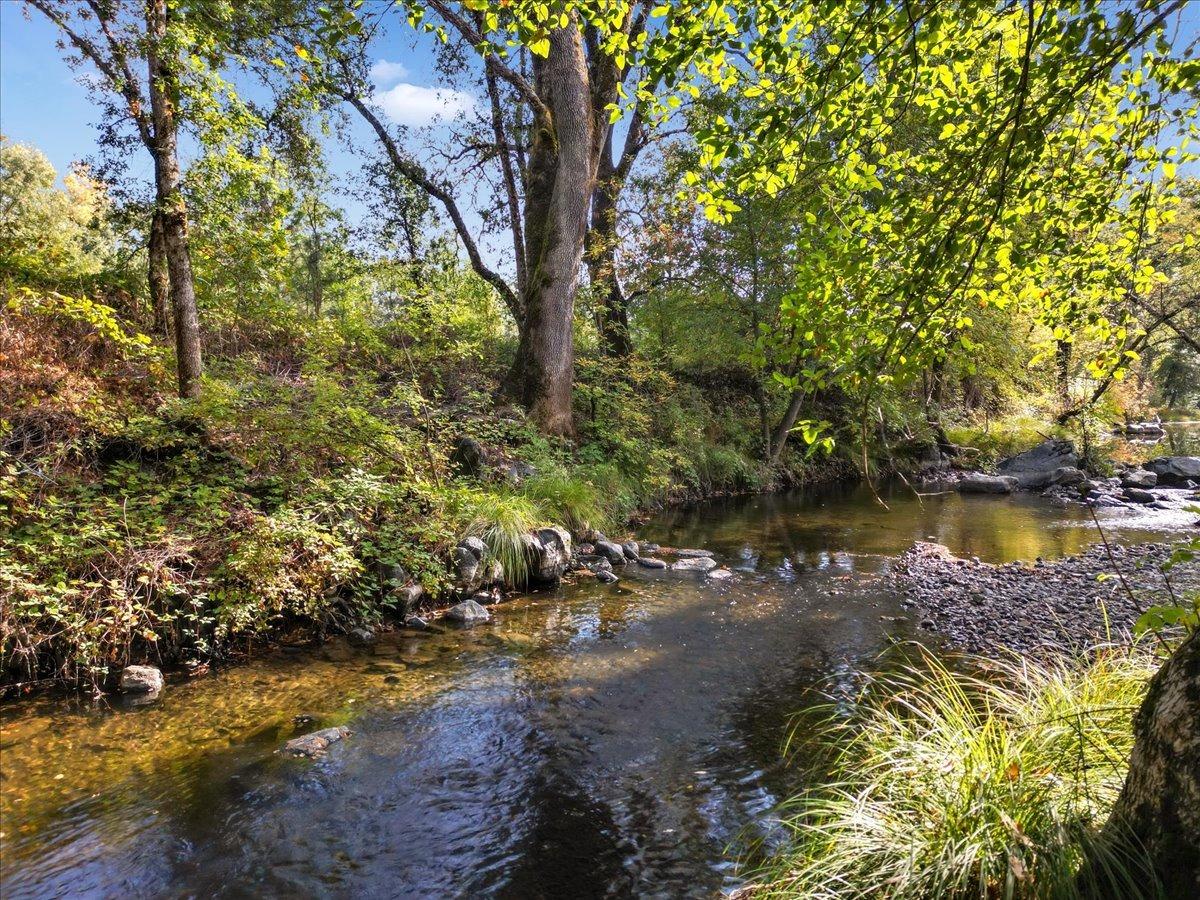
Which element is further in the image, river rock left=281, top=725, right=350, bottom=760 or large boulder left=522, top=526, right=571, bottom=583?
large boulder left=522, top=526, right=571, bottom=583

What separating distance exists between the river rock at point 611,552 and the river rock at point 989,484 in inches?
490

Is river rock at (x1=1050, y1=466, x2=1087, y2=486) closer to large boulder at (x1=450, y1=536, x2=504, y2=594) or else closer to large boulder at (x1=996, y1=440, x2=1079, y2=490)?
large boulder at (x1=996, y1=440, x2=1079, y2=490)

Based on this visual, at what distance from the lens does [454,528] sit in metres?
8.22

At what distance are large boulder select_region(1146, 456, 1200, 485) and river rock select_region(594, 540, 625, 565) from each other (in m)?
16.8

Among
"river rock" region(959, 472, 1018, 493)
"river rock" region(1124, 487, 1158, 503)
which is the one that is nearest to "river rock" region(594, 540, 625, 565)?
"river rock" region(959, 472, 1018, 493)

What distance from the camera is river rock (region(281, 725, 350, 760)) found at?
4543mm

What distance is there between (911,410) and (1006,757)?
2100cm

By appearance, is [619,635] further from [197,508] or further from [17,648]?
[17,648]

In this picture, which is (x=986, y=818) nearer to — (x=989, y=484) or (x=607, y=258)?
(x=607, y=258)

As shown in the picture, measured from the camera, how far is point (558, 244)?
1259cm

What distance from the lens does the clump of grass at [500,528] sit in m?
8.48

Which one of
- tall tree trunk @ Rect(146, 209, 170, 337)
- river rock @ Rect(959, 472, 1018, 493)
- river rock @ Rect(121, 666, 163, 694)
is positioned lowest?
river rock @ Rect(959, 472, 1018, 493)

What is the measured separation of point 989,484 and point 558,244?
13823 mm

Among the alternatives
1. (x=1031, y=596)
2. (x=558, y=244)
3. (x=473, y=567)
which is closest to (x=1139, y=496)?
(x=1031, y=596)
